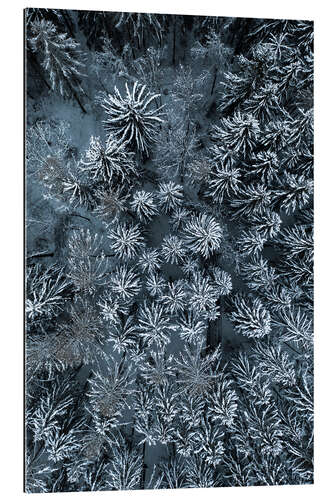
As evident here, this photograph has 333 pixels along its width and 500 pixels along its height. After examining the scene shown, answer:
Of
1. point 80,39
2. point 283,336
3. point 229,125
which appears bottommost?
point 283,336

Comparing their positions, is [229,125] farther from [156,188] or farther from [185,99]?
[156,188]

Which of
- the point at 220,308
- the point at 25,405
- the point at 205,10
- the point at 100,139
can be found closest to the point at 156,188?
the point at 100,139

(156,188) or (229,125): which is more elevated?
(229,125)
